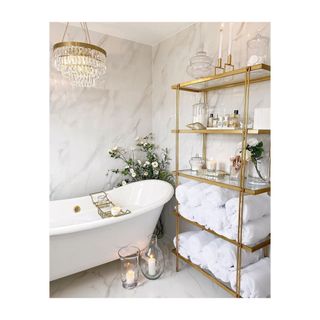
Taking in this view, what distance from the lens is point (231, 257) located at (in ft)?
5.05

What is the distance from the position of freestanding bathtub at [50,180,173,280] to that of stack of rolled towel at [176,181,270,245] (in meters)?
0.29

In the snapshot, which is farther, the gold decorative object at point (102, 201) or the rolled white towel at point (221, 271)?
the gold decorative object at point (102, 201)

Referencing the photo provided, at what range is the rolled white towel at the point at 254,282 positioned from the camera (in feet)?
4.63

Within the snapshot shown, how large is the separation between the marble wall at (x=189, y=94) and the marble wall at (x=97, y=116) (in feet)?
0.67

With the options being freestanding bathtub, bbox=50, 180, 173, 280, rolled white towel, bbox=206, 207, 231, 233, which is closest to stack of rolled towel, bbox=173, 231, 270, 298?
rolled white towel, bbox=206, 207, 231, 233

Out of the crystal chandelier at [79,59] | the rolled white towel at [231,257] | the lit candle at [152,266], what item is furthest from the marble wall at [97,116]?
the rolled white towel at [231,257]

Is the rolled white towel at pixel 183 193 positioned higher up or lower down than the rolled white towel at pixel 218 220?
higher up

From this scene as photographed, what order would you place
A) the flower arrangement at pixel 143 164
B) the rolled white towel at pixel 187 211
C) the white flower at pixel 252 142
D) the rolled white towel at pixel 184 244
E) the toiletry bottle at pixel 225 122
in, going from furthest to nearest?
the flower arrangement at pixel 143 164
the rolled white towel at pixel 184 244
the rolled white towel at pixel 187 211
the toiletry bottle at pixel 225 122
the white flower at pixel 252 142

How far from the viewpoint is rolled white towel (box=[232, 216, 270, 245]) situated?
1.41 m

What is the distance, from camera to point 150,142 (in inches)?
114

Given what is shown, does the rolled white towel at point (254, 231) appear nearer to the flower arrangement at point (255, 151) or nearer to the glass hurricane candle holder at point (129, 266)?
the flower arrangement at point (255, 151)

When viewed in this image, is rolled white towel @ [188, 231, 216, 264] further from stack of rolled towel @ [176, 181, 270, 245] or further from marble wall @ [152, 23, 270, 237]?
marble wall @ [152, 23, 270, 237]
